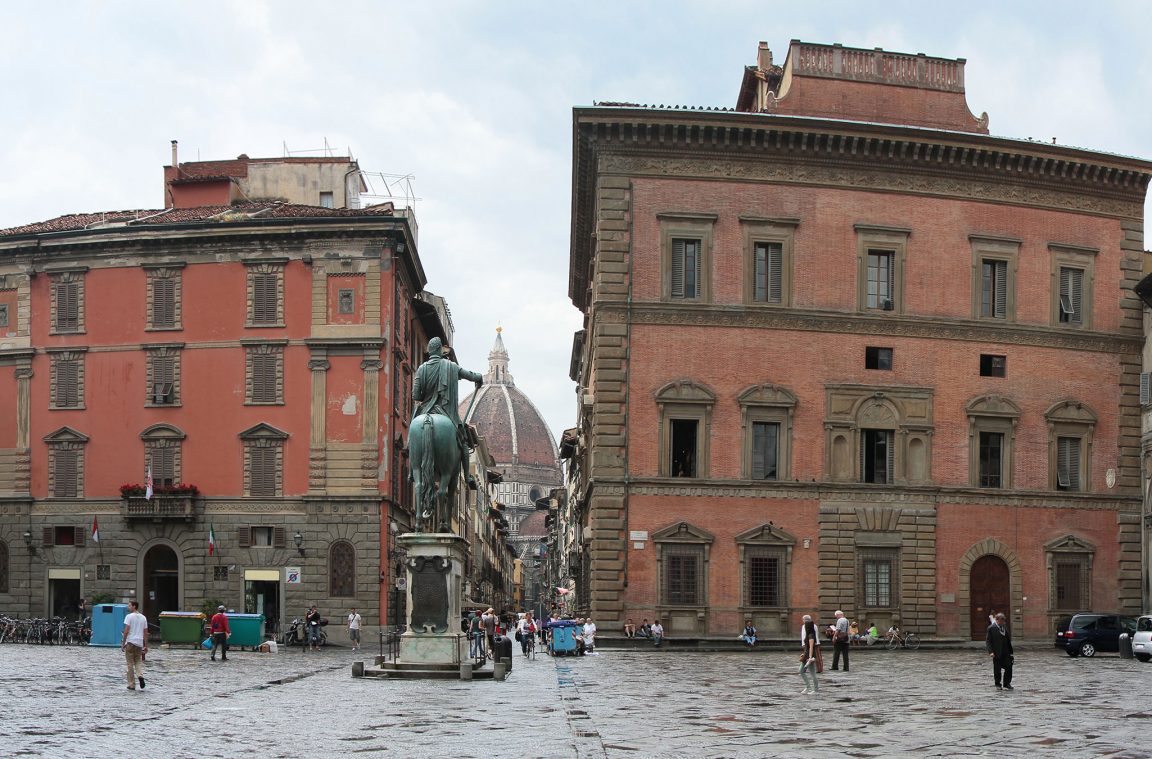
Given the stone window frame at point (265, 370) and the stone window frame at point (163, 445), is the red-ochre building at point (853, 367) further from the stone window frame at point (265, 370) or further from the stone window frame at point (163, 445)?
the stone window frame at point (163, 445)

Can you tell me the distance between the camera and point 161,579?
4950 centimetres

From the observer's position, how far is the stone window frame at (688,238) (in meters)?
45.3

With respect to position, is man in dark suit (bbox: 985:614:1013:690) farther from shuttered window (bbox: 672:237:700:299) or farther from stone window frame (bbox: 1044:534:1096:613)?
stone window frame (bbox: 1044:534:1096:613)

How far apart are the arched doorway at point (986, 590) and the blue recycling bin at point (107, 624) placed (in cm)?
2733

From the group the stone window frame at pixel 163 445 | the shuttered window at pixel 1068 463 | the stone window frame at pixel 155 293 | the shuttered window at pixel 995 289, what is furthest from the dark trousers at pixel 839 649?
the stone window frame at pixel 155 293

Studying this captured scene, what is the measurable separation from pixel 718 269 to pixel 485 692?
80.0 feet

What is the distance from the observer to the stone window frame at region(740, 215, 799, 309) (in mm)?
45625

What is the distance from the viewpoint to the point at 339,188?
196 feet

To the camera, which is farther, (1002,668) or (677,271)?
(677,271)

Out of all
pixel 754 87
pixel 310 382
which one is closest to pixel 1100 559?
pixel 754 87

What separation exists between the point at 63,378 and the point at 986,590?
110ft

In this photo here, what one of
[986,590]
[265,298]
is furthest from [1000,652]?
[265,298]

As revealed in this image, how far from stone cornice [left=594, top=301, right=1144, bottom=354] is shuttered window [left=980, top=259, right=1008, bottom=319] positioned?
24.2 inches

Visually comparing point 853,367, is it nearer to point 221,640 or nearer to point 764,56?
point 764,56
